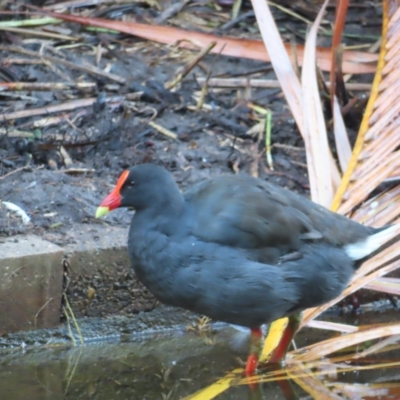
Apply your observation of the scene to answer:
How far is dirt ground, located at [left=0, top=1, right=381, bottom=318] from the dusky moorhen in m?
0.74

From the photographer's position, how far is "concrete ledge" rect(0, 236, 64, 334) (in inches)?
151

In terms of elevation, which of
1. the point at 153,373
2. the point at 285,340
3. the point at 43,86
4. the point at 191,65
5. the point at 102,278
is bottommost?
the point at 153,373

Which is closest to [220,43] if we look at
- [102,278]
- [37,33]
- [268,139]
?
[268,139]

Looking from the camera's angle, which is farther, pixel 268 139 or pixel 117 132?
pixel 268 139

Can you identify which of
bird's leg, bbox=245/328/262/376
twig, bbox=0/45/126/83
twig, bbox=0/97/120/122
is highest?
twig, bbox=0/45/126/83

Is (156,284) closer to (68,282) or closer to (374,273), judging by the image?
(68,282)

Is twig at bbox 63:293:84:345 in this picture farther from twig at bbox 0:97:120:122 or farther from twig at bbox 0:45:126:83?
twig at bbox 0:45:126:83

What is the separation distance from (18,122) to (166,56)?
1.33m

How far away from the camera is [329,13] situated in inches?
259

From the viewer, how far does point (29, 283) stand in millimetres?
3879

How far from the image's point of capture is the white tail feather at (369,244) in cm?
381

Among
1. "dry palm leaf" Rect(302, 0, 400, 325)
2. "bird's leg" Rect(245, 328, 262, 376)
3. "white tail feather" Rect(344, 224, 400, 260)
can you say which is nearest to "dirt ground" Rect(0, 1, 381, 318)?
"dry palm leaf" Rect(302, 0, 400, 325)

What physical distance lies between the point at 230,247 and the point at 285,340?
0.70 meters

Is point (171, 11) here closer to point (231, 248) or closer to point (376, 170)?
point (376, 170)
